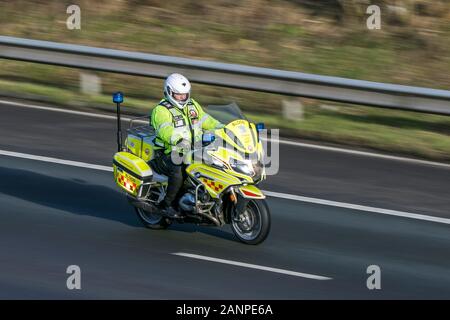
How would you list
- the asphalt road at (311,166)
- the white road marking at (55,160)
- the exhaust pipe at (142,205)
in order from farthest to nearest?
the white road marking at (55,160) < the asphalt road at (311,166) < the exhaust pipe at (142,205)

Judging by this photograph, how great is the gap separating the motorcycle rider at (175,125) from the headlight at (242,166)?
0.52m

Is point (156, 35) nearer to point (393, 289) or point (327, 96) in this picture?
point (327, 96)

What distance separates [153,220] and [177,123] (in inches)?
52.2

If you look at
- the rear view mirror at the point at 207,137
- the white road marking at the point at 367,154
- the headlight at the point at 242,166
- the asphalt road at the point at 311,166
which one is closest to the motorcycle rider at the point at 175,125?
the headlight at the point at 242,166

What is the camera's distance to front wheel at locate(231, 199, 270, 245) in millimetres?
11820

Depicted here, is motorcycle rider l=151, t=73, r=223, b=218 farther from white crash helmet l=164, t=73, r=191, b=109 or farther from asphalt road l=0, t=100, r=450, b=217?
asphalt road l=0, t=100, r=450, b=217

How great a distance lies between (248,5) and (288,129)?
6590 mm

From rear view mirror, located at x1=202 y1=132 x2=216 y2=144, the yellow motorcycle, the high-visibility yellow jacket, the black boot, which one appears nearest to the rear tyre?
the yellow motorcycle

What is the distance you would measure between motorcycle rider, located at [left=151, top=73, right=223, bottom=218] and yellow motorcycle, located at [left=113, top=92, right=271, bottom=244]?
111 mm

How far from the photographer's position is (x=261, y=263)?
11.6m

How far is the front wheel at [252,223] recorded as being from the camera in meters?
11.8

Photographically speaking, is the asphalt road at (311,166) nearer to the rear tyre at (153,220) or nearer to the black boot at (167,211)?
the rear tyre at (153,220)

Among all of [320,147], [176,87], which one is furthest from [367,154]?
[176,87]

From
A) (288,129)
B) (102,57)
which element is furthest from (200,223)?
(102,57)
